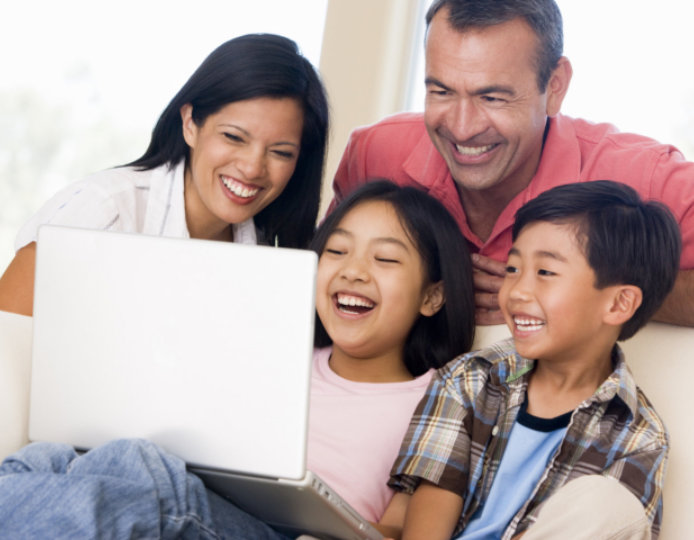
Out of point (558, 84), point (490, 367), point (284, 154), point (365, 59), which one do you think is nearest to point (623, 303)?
point (490, 367)

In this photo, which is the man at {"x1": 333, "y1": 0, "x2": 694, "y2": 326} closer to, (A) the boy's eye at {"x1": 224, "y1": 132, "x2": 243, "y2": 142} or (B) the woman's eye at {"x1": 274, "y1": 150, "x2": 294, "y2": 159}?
(B) the woman's eye at {"x1": 274, "y1": 150, "x2": 294, "y2": 159}

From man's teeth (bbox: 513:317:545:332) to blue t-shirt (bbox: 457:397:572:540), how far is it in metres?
0.15

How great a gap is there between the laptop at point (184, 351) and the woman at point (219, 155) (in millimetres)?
712

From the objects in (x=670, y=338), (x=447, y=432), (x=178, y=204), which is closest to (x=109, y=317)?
(x=447, y=432)

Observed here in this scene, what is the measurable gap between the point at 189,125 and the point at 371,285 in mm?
637

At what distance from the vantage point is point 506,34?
1.92 meters

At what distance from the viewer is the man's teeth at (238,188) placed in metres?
2.01

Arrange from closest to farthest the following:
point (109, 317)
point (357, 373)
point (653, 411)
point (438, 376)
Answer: point (109, 317)
point (653, 411)
point (438, 376)
point (357, 373)

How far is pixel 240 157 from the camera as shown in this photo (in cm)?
197

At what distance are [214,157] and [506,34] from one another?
69 centimetres

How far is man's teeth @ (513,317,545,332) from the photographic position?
1564 millimetres

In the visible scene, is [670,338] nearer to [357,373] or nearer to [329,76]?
[357,373]

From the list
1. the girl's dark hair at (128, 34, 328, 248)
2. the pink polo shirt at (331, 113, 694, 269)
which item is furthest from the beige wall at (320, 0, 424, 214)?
the girl's dark hair at (128, 34, 328, 248)

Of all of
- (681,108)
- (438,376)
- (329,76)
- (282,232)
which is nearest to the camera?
(438,376)
